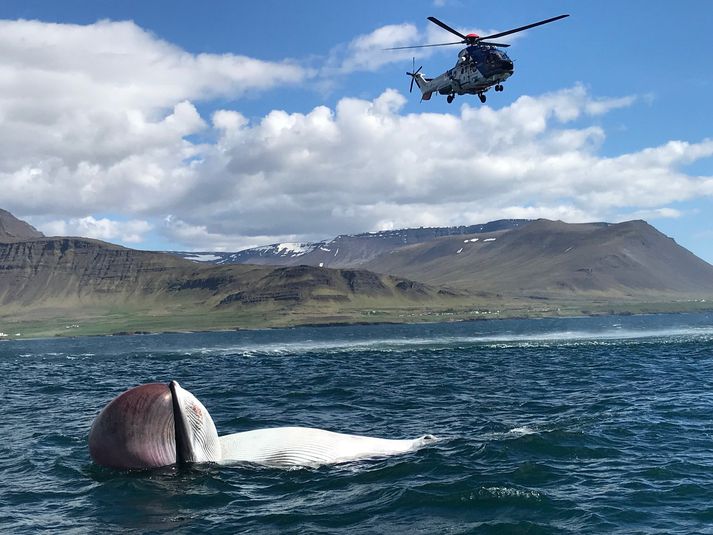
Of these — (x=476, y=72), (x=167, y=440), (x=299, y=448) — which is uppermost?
(x=476, y=72)

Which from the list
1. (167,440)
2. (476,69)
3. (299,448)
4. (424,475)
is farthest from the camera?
(476,69)

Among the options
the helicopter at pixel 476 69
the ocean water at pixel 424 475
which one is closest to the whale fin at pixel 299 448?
Result: the ocean water at pixel 424 475

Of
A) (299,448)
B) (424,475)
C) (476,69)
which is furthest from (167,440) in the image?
(476,69)

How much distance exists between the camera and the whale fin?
18.6 metres

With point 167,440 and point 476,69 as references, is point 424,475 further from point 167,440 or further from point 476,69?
point 476,69

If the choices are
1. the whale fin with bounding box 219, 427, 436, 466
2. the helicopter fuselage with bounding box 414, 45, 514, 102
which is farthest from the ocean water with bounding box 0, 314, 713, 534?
the helicopter fuselage with bounding box 414, 45, 514, 102

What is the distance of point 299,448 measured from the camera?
1875 centimetres

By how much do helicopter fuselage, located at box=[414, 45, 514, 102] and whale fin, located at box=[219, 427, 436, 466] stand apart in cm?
3865

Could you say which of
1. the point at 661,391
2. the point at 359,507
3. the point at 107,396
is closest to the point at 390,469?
the point at 359,507

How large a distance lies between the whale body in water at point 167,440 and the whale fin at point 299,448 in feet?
0.09

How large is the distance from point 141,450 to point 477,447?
986 cm

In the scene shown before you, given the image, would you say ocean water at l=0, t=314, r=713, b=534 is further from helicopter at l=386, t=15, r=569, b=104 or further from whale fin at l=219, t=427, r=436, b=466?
helicopter at l=386, t=15, r=569, b=104

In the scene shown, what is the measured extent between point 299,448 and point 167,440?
3614mm

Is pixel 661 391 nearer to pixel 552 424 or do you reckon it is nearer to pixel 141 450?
pixel 552 424
